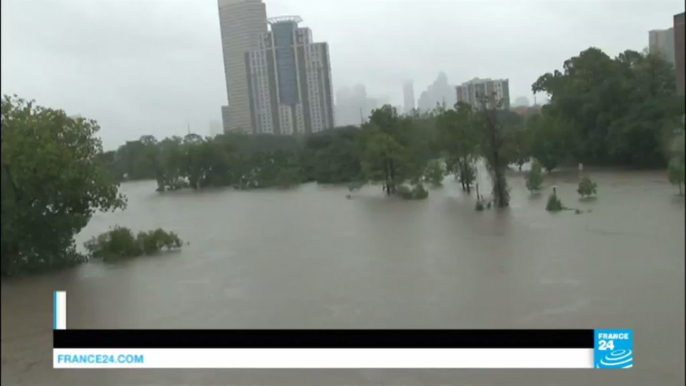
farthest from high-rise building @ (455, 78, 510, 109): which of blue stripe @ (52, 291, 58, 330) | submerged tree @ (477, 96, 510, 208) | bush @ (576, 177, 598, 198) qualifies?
blue stripe @ (52, 291, 58, 330)

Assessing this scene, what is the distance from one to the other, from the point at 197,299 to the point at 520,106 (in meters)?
1.24

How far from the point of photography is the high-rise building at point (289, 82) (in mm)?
2025

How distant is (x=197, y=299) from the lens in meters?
1.97

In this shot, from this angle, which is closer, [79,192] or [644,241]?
[644,241]

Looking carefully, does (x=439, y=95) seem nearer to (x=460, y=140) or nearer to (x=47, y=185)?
(x=460, y=140)

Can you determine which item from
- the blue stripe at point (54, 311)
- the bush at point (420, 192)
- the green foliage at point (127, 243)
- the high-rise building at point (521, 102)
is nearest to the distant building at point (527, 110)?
the high-rise building at point (521, 102)

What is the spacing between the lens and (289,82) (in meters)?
2.12

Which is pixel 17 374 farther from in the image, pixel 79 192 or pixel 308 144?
pixel 308 144

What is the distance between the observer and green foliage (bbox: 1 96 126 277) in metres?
2.06

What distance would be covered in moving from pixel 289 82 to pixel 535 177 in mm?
911

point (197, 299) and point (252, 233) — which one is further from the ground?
point (252, 233)

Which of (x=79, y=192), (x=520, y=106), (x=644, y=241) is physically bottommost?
(x=644, y=241)

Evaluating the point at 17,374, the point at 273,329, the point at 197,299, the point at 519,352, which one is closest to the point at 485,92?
the point at 519,352

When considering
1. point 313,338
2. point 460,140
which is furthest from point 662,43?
point 313,338
